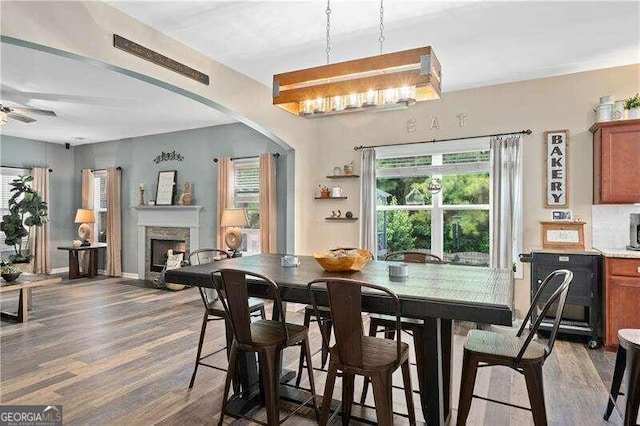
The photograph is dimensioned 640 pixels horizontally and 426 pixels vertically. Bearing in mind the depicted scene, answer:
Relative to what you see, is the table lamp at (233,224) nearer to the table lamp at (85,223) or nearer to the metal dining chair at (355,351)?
the table lamp at (85,223)

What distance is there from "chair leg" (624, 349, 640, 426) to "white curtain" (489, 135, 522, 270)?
7.57ft

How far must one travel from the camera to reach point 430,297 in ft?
6.02

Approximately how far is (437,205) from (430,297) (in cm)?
327

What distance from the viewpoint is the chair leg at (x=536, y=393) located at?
1842mm

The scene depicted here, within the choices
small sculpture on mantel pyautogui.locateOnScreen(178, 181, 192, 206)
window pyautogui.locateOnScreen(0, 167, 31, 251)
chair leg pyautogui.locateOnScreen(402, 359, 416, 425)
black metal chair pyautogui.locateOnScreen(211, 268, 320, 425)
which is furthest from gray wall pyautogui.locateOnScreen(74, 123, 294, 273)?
chair leg pyautogui.locateOnScreen(402, 359, 416, 425)

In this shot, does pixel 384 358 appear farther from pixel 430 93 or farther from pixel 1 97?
pixel 1 97

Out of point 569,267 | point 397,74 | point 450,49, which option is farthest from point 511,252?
point 397,74

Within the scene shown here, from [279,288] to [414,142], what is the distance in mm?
3445

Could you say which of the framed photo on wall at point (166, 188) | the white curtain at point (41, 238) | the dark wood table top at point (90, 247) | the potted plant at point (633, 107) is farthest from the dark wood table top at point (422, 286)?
the white curtain at point (41, 238)

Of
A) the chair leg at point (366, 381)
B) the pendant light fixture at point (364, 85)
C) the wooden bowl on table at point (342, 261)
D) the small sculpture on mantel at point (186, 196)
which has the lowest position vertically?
the chair leg at point (366, 381)

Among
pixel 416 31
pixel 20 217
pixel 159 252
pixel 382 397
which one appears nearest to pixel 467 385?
pixel 382 397

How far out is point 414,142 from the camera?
498cm

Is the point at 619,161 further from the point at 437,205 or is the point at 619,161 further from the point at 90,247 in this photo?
the point at 90,247

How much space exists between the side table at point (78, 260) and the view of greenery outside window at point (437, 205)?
19.4 ft
